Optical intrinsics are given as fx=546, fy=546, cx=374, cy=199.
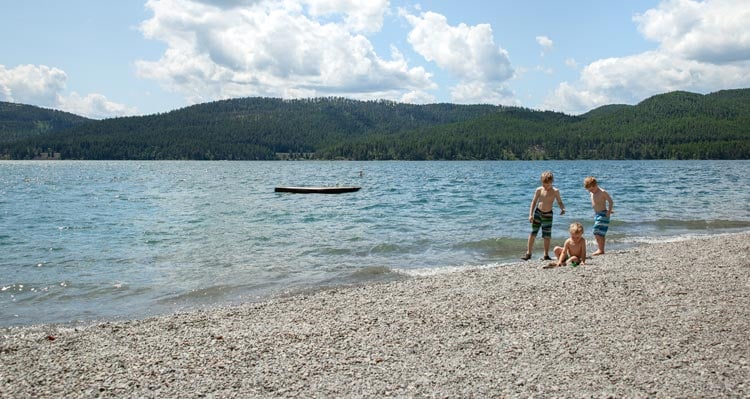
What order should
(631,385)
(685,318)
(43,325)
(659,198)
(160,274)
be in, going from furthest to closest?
(659,198) → (160,274) → (43,325) → (685,318) → (631,385)

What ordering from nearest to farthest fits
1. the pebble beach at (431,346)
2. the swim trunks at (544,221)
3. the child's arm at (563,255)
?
the pebble beach at (431,346)
the child's arm at (563,255)
the swim trunks at (544,221)

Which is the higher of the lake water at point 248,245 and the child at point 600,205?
the child at point 600,205

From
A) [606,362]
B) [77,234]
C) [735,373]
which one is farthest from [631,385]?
[77,234]

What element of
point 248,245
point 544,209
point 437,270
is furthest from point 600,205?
point 248,245

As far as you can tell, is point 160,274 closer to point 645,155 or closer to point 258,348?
point 258,348

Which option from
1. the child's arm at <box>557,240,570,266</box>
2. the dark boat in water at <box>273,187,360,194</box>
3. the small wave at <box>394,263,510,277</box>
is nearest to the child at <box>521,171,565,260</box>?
the small wave at <box>394,263,510,277</box>

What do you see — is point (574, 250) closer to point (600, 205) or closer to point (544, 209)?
point (544, 209)

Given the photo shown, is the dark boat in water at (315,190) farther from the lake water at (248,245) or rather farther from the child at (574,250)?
the child at (574,250)

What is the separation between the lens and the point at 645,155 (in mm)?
199000

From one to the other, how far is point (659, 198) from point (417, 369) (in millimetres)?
37679

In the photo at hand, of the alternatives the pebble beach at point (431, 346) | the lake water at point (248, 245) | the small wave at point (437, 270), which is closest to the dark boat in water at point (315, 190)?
the lake water at point (248, 245)

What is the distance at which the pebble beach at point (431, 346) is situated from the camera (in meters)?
5.89

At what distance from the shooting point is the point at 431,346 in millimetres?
7172

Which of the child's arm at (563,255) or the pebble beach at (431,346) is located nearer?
the pebble beach at (431,346)
